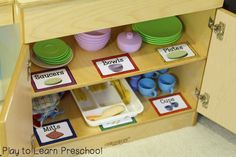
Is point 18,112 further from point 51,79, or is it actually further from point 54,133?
point 54,133

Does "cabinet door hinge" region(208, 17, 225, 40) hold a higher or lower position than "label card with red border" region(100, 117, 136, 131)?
higher

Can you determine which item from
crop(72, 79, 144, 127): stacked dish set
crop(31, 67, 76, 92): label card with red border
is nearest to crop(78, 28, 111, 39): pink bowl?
crop(31, 67, 76, 92): label card with red border

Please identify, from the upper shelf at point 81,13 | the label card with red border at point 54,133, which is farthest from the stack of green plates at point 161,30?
the label card with red border at point 54,133

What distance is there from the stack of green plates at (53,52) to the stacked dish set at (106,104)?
22cm

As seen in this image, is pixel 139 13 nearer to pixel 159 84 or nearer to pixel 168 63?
pixel 168 63

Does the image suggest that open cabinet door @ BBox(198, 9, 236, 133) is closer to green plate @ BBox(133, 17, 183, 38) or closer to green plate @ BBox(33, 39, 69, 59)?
green plate @ BBox(133, 17, 183, 38)

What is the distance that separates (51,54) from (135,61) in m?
0.27

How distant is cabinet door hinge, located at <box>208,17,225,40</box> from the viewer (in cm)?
157

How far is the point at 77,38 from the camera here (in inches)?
65.5

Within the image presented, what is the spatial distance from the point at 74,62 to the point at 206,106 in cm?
48

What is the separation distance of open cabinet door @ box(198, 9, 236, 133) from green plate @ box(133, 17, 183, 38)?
0.56 ft

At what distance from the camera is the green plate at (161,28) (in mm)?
1767

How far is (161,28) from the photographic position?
180 cm

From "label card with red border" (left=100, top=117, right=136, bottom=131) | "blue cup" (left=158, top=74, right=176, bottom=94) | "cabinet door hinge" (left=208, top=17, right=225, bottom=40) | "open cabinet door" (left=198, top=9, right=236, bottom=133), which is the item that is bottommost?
"label card with red border" (left=100, top=117, right=136, bottom=131)
